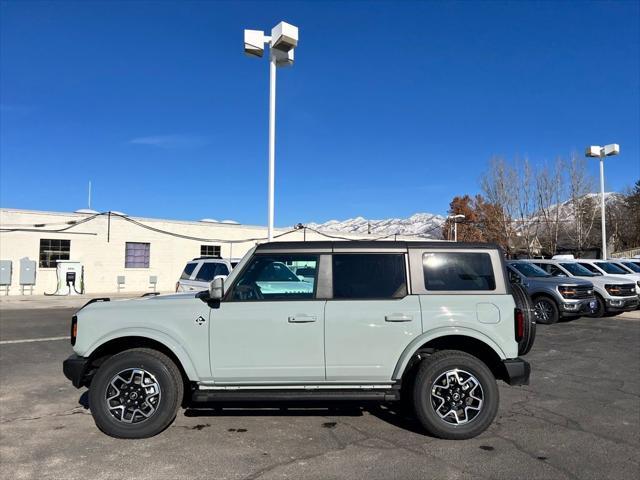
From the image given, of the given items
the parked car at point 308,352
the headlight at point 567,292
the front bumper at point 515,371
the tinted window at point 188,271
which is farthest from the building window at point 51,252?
the front bumper at point 515,371

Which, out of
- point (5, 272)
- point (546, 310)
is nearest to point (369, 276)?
point (546, 310)

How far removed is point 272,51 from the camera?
36.1 ft

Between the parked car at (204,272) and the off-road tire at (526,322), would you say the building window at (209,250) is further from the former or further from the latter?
the off-road tire at (526,322)

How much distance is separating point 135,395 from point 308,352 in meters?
1.68

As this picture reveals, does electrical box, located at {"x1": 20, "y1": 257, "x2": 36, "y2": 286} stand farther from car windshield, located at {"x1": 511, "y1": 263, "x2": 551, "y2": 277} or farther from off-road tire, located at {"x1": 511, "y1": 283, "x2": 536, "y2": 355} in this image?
off-road tire, located at {"x1": 511, "y1": 283, "x2": 536, "y2": 355}

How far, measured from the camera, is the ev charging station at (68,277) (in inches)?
901

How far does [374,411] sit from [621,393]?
338 centimetres

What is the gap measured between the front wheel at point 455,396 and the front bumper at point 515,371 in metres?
0.17

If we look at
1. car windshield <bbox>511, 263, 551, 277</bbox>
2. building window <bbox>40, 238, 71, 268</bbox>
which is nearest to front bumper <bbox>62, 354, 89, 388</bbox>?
car windshield <bbox>511, 263, 551, 277</bbox>

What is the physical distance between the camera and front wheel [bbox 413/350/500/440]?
459 cm

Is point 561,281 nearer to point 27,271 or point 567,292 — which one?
point 567,292

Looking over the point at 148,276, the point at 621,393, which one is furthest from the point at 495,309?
the point at 148,276

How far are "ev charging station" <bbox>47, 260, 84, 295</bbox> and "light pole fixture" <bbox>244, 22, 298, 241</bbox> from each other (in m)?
15.7

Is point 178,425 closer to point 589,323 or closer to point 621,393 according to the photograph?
A: point 621,393
